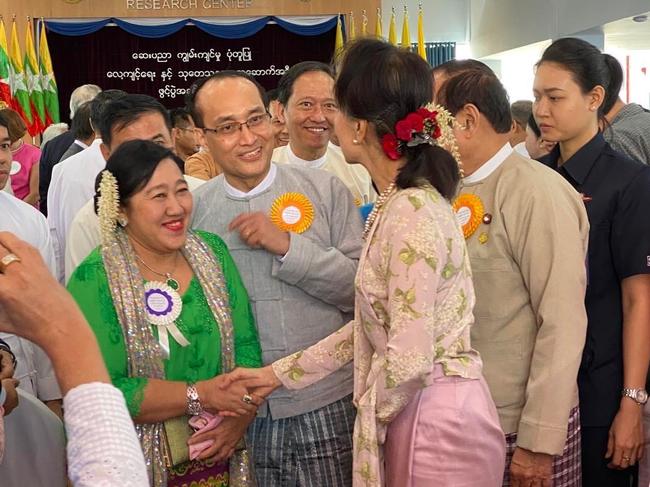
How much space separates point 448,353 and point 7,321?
113 cm

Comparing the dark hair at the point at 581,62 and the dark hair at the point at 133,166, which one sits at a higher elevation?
the dark hair at the point at 581,62

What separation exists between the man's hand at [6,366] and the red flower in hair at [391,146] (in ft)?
3.09

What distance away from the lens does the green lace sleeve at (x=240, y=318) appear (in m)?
2.21

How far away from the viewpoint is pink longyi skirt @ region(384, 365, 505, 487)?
1914 millimetres

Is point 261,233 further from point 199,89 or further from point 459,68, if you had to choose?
point 459,68

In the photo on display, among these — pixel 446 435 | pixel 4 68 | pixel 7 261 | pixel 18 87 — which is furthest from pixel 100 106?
pixel 18 87

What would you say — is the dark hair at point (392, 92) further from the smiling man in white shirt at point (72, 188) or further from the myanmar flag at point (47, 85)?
the myanmar flag at point (47, 85)

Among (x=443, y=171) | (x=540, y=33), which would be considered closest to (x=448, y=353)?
(x=443, y=171)

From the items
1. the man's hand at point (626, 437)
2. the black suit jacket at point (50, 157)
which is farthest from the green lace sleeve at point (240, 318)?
the black suit jacket at point (50, 157)

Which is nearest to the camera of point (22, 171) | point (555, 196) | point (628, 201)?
point (555, 196)

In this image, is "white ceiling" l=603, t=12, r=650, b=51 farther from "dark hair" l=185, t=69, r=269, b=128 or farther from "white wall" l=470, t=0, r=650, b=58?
"dark hair" l=185, t=69, r=269, b=128

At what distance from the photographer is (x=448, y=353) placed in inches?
75.3

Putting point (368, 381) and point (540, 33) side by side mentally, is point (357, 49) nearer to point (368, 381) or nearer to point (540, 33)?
point (368, 381)

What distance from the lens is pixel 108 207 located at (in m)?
2.17
